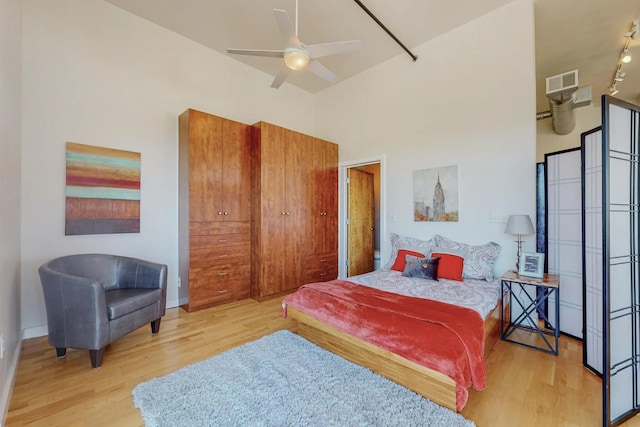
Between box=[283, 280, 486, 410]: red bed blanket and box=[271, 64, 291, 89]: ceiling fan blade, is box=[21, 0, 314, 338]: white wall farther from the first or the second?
box=[283, 280, 486, 410]: red bed blanket

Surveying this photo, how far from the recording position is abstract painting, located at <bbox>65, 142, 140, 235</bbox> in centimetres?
298

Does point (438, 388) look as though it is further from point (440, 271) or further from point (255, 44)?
point (255, 44)

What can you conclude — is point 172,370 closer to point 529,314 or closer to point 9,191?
point 9,191

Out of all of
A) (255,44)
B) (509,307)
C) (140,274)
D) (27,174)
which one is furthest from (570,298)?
(27,174)

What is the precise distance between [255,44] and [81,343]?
13.7 feet

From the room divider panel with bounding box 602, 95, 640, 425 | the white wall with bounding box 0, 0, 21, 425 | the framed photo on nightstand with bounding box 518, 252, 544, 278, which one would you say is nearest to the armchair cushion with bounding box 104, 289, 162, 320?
the white wall with bounding box 0, 0, 21, 425

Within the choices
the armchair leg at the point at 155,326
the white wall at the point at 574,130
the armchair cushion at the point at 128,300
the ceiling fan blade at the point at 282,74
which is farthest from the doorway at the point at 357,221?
the white wall at the point at 574,130

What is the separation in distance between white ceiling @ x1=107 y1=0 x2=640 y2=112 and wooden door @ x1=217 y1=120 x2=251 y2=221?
50.4 inches

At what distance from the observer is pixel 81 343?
2188 mm

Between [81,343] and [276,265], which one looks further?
[276,265]

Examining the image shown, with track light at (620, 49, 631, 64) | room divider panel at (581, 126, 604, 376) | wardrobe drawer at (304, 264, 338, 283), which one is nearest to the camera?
room divider panel at (581, 126, 604, 376)

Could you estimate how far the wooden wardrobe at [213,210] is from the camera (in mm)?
3494

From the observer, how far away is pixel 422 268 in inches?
125

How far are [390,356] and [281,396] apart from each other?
817 mm
